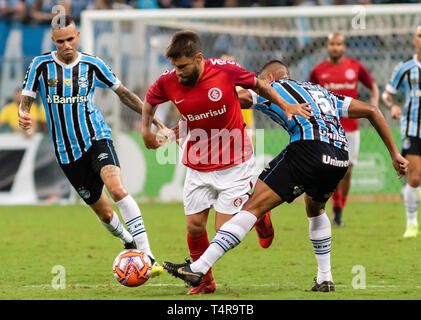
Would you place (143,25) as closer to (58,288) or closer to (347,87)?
(347,87)

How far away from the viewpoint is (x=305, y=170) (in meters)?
6.47

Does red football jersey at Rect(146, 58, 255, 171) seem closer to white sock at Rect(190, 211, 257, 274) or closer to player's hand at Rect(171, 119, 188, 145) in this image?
player's hand at Rect(171, 119, 188, 145)

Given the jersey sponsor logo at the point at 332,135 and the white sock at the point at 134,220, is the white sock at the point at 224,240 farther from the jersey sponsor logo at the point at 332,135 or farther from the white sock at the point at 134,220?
the white sock at the point at 134,220

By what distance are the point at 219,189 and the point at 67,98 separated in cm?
209

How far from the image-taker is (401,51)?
15.5 m

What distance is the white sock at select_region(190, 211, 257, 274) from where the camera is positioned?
6.46 meters

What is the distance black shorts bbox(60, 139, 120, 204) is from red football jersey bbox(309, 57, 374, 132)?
5121 millimetres

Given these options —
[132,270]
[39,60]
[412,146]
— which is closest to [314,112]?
[132,270]

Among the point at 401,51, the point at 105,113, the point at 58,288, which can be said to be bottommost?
the point at 58,288

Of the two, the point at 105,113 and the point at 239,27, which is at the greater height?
the point at 239,27

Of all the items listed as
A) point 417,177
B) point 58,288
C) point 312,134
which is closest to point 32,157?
point 417,177

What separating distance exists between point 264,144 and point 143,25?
340 cm

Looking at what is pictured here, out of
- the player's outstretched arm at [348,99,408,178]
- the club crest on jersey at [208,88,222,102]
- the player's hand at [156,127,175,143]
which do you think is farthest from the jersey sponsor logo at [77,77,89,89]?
the player's outstretched arm at [348,99,408,178]

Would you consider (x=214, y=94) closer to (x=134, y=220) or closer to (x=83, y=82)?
(x=134, y=220)
